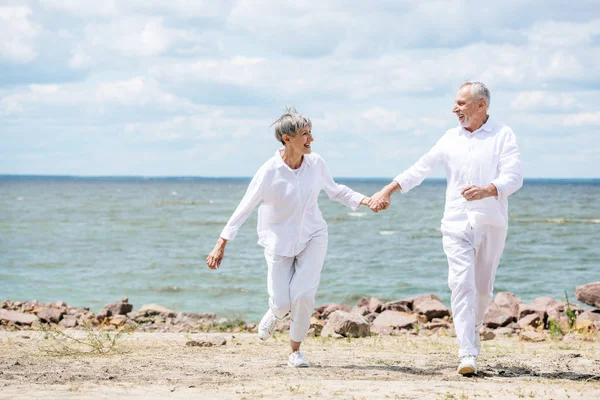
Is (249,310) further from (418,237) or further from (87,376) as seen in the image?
(418,237)

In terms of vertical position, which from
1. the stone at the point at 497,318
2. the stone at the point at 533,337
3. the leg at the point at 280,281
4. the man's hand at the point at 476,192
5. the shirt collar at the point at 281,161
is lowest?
the stone at the point at 497,318

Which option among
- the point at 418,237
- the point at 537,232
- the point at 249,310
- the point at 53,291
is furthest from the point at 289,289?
the point at 537,232

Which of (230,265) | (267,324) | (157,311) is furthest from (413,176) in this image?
(230,265)

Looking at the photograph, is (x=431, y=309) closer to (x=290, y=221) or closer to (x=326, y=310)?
(x=326, y=310)

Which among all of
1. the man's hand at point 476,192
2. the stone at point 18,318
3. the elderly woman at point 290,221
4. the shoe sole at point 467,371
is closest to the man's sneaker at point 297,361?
the elderly woman at point 290,221

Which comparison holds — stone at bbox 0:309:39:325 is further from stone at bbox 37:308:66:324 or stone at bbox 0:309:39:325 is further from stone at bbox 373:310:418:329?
stone at bbox 373:310:418:329

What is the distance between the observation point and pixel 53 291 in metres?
19.8

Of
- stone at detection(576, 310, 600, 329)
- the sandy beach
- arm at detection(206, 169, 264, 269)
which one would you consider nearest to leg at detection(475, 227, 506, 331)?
the sandy beach

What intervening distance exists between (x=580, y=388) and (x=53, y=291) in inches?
609

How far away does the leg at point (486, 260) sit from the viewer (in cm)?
718

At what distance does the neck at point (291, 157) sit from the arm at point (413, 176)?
79cm

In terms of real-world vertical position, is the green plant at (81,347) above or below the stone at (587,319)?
below

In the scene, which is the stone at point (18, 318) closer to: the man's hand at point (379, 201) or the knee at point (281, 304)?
the knee at point (281, 304)

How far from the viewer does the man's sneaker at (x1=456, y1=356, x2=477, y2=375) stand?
7051 millimetres
